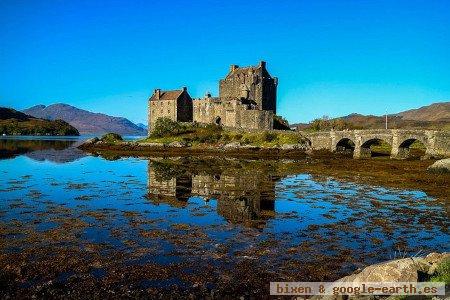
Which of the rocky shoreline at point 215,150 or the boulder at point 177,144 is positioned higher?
the boulder at point 177,144

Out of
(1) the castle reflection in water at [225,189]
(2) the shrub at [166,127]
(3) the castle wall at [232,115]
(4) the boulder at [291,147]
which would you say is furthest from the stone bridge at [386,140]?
(1) the castle reflection in water at [225,189]

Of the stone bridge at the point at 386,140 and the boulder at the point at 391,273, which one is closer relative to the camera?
the boulder at the point at 391,273

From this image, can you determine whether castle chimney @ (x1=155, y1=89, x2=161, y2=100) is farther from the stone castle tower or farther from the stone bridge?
the stone bridge

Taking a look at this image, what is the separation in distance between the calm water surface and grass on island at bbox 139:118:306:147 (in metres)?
42.4

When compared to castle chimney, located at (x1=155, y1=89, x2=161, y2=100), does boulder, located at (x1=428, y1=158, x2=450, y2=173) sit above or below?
below

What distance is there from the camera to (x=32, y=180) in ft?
125

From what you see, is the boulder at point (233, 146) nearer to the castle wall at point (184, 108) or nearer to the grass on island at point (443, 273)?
the castle wall at point (184, 108)

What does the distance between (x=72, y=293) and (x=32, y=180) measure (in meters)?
29.4

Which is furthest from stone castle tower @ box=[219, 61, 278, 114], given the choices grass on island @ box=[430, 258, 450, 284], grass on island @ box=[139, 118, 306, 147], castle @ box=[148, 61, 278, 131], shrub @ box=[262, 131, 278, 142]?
grass on island @ box=[430, 258, 450, 284]

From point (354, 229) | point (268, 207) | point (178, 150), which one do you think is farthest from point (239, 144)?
point (354, 229)

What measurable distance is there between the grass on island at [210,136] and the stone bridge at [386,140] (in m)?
4.24

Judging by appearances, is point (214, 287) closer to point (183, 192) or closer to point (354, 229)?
point (354, 229)

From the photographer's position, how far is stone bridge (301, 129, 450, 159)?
6310 centimetres

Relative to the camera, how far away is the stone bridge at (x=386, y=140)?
207 feet
